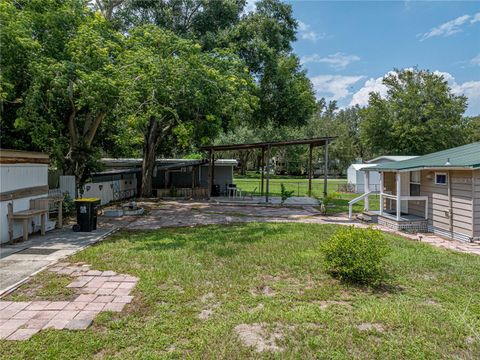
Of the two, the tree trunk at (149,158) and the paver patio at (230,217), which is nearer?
the paver patio at (230,217)

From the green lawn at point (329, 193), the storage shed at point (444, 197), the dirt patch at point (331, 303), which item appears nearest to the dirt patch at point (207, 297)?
the dirt patch at point (331, 303)

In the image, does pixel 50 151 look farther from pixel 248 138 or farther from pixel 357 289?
pixel 248 138

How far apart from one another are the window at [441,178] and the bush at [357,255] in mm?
5409

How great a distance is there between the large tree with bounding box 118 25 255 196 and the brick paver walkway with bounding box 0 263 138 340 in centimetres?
569

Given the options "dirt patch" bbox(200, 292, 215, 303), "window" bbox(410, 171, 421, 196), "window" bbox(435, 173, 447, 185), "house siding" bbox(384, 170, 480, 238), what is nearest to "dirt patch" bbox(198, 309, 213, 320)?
"dirt patch" bbox(200, 292, 215, 303)

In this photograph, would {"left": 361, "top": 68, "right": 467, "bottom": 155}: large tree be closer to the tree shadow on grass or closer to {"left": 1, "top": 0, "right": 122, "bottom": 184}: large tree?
the tree shadow on grass

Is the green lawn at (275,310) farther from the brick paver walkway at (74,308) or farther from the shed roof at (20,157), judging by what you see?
the shed roof at (20,157)

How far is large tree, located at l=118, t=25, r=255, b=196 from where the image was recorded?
9969 millimetres

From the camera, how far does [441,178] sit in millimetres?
9344

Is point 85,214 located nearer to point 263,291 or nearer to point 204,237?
point 204,237

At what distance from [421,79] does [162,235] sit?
35.5m

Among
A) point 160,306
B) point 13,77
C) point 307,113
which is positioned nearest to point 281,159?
point 307,113

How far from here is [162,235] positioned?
8.63 m

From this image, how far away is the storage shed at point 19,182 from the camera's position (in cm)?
720
